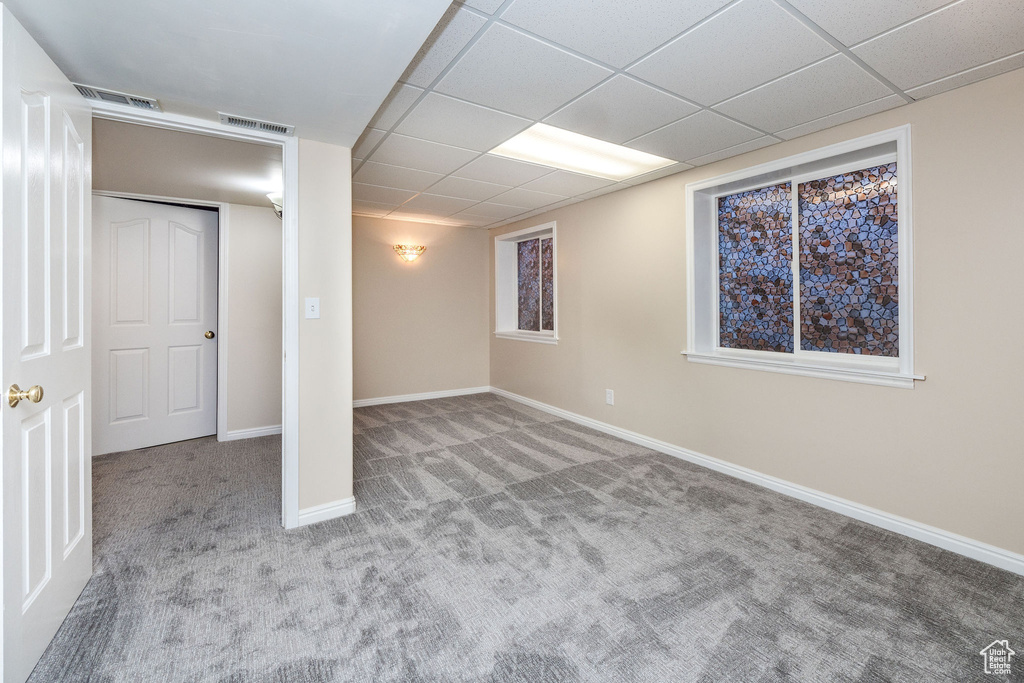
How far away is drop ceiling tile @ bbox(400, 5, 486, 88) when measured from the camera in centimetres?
167

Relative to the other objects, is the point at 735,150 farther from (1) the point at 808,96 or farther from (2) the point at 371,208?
(2) the point at 371,208

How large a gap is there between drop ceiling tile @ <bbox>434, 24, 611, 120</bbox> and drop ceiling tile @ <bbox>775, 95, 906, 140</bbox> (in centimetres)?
136

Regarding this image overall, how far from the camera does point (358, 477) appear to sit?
10.4 feet

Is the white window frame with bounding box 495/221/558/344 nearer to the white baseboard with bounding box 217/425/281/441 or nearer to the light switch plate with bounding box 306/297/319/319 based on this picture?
the white baseboard with bounding box 217/425/281/441

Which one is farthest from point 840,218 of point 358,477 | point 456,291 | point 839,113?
point 456,291

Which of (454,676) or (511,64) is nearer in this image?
(454,676)

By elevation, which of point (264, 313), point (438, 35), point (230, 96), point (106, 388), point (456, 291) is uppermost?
point (438, 35)

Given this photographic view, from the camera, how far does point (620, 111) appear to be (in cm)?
242

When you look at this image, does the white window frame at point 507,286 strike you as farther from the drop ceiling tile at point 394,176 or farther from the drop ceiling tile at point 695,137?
the drop ceiling tile at point 695,137

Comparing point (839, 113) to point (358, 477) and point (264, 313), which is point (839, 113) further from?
point (264, 313)

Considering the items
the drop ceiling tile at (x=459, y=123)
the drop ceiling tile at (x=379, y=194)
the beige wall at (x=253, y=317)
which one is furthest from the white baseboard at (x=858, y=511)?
the beige wall at (x=253, y=317)

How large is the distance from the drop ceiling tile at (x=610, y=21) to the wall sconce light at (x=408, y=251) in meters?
3.85

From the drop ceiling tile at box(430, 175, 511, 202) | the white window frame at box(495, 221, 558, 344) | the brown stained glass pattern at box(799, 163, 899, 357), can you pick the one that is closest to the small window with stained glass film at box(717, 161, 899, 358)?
the brown stained glass pattern at box(799, 163, 899, 357)

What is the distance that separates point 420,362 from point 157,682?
4.40 metres
